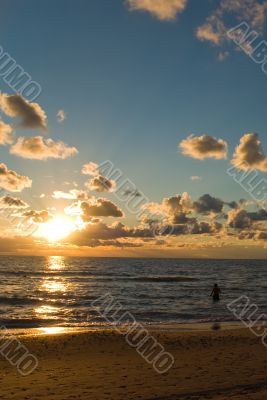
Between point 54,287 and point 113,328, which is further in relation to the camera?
point 54,287

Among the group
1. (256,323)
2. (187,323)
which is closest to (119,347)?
(187,323)

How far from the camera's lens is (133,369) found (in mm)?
15516

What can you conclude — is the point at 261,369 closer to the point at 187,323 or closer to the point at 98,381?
the point at 98,381

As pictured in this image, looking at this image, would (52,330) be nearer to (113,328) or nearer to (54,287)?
(113,328)

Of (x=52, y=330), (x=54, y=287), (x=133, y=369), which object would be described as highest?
(x=54, y=287)

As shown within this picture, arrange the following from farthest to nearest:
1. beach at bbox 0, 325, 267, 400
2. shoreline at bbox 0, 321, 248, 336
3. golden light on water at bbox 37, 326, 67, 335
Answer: golden light on water at bbox 37, 326, 67, 335 → shoreline at bbox 0, 321, 248, 336 → beach at bbox 0, 325, 267, 400

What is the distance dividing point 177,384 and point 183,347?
21.9 feet

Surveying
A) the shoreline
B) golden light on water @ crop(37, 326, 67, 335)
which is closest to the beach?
the shoreline

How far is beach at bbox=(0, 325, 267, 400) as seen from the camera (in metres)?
12.2

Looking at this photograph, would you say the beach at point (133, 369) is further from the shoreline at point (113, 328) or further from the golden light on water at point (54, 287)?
the golden light on water at point (54, 287)

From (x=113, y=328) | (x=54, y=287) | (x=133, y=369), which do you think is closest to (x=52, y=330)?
(x=113, y=328)

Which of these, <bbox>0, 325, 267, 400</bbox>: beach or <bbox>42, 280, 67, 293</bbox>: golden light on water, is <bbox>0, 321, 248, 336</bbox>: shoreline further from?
<bbox>42, 280, 67, 293</bbox>: golden light on water

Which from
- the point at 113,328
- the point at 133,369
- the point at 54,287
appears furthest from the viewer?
the point at 54,287

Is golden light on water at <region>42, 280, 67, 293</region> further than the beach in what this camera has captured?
Yes
